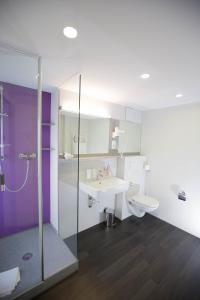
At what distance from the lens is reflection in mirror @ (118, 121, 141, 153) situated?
2.98 meters

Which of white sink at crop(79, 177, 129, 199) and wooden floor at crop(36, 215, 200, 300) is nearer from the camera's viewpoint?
wooden floor at crop(36, 215, 200, 300)

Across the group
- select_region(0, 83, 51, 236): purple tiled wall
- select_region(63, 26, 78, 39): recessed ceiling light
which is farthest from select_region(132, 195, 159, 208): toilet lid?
select_region(63, 26, 78, 39): recessed ceiling light

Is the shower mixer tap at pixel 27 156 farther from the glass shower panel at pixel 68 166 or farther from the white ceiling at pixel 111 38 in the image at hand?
the white ceiling at pixel 111 38

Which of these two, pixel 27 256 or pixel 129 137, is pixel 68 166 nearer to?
pixel 27 256

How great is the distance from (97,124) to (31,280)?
7.44ft

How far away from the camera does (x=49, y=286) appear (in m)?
1.53

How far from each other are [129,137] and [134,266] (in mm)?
2251

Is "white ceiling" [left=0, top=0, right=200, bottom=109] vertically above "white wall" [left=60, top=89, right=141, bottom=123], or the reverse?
"white ceiling" [left=0, top=0, right=200, bottom=109]

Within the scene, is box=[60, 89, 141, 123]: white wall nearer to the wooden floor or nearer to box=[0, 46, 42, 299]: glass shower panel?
box=[0, 46, 42, 299]: glass shower panel

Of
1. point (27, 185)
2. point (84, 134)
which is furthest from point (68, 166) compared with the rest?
point (27, 185)

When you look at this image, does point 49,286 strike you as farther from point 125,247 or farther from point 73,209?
point 125,247

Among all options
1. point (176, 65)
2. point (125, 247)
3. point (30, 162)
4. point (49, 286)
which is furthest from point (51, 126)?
point (125, 247)

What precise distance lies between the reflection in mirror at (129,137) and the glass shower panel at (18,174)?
169 centimetres

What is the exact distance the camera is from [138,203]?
8.59ft
